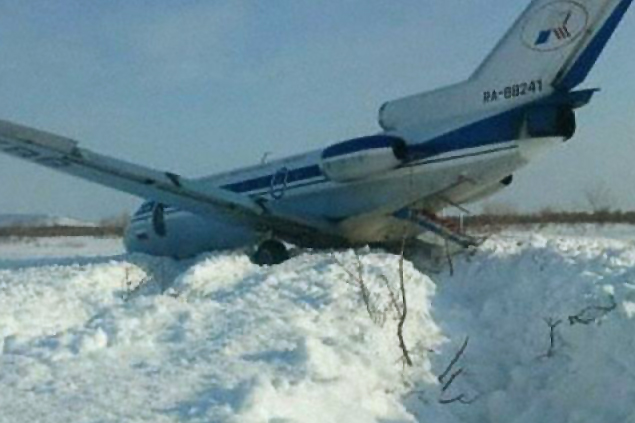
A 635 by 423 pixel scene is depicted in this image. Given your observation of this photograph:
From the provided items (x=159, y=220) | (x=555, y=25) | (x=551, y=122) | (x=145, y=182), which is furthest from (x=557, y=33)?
(x=159, y=220)

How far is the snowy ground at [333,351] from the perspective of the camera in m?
5.93

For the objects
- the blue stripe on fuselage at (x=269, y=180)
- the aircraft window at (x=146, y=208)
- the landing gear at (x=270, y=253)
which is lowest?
the landing gear at (x=270, y=253)

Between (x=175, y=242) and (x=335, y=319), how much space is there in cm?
1373

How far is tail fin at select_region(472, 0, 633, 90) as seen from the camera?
47.9 feet

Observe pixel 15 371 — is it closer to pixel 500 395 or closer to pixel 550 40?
pixel 500 395

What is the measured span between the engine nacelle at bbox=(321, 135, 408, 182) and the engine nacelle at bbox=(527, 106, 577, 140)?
2.38 m

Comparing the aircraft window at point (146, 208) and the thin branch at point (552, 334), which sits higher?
the aircraft window at point (146, 208)

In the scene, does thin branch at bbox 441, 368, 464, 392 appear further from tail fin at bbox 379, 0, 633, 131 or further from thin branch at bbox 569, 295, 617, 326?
tail fin at bbox 379, 0, 633, 131

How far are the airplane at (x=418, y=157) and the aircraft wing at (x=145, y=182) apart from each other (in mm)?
26

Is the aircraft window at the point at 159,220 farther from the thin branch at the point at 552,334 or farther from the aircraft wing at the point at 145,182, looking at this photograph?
the thin branch at the point at 552,334

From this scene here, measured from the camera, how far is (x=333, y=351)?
6.93 metres

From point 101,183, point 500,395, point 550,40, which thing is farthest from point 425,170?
point 500,395

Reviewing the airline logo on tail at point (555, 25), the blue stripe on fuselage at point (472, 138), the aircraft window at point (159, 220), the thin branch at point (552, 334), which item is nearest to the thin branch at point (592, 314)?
the thin branch at point (552, 334)

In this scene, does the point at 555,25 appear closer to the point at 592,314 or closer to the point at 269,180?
the point at 269,180
